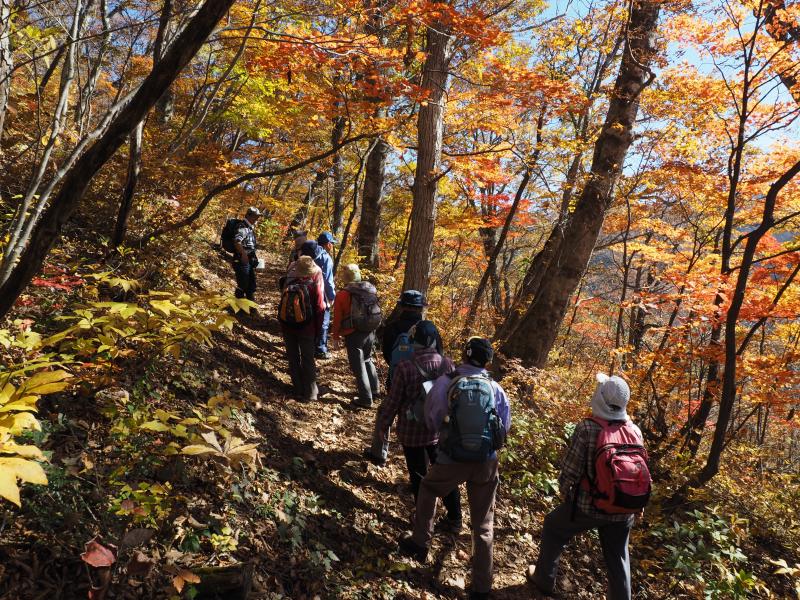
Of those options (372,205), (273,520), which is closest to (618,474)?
(273,520)

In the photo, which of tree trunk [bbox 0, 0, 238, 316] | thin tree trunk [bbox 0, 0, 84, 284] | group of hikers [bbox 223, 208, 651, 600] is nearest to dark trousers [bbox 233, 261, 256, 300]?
thin tree trunk [bbox 0, 0, 84, 284]

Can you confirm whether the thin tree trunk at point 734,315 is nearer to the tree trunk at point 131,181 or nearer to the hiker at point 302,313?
the hiker at point 302,313

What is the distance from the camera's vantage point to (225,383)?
4785 millimetres

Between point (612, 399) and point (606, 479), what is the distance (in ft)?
1.93

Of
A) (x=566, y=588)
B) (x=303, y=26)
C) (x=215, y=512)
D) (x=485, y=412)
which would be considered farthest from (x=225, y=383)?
(x=303, y=26)

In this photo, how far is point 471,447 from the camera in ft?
10.5

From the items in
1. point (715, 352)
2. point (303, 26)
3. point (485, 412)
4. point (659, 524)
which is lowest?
point (659, 524)

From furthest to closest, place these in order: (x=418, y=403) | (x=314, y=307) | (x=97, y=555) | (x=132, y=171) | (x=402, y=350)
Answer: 1. (x=314, y=307)
2. (x=132, y=171)
3. (x=402, y=350)
4. (x=418, y=403)
5. (x=97, y=555)

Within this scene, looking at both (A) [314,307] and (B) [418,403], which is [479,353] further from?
(A) [314,307]

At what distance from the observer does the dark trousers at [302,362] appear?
5.31 m

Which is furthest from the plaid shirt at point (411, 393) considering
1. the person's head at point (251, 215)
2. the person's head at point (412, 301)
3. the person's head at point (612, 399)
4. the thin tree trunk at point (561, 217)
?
the thin tree trunk at point (561, 217)

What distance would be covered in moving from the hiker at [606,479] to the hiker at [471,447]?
0.60 metres

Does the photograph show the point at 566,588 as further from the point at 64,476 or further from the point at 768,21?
the point at 768,21

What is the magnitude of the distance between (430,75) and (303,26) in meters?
3.91
